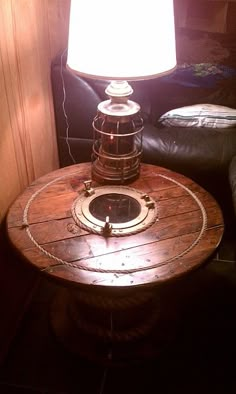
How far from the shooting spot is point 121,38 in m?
1.20

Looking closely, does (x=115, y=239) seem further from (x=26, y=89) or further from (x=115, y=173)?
(x=26, y=89)

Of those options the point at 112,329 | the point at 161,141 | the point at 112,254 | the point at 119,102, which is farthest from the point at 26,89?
the point at 112,329

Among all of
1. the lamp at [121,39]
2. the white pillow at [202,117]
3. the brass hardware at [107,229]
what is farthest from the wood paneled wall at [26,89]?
the white pillow at [202,117]

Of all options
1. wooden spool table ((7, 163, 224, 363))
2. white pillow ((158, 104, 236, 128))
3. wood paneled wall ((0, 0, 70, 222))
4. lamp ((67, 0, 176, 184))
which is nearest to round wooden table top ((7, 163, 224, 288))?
wooden spool table ((7, 163, 224, 363))

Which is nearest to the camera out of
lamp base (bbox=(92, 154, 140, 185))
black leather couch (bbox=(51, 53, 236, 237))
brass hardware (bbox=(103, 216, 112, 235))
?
brass hardware (bbox=(103, 216, 112, 235))

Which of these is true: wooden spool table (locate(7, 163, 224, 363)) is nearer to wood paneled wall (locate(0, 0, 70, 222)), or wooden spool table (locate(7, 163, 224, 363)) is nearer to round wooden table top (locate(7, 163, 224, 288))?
round wooden table top (locate(7, 163, 224, 288))

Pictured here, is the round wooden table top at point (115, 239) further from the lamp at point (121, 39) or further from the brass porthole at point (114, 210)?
the lamp at point (121, 39)

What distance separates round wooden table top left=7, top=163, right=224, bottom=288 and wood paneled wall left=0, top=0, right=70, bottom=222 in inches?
5.1

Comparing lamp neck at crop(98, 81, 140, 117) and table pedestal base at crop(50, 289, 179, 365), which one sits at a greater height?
lamp neck at crop(98, 81, 140, 117)

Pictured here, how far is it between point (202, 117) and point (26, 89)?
77 cm

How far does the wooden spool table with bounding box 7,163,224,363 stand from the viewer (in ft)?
3.67

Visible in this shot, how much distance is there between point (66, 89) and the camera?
176 cm

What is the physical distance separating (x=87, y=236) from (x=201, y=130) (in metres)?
0.87

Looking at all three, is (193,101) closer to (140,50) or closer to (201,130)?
(201,130)
